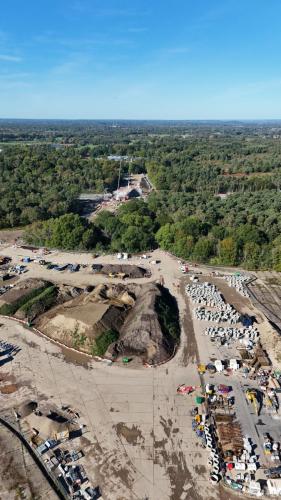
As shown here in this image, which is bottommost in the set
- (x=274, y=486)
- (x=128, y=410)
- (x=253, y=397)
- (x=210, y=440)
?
(x=274, y=486)

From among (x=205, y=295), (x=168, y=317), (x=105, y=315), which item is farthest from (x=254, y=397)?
(x=205, y=295)

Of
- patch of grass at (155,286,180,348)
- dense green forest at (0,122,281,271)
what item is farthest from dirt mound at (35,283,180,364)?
dense green forest at (0,122,281,271)

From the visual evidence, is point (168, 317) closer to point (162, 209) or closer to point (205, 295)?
point (205, 295)

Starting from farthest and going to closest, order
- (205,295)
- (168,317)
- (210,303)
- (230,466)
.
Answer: (205,295) → (210,303) → (168,317) → (230,466)

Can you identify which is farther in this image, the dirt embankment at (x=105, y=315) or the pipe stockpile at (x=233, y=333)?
the pipe stockpile at (x=233, y=333)

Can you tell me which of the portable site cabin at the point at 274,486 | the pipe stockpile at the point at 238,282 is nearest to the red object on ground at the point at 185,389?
the portable site cabin at the point at 274,486

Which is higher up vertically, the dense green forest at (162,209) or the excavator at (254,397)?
the dense green forest at (162,209)

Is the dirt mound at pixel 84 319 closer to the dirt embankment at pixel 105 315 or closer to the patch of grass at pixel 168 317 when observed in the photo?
the dirt embankment at pixel 105 315
